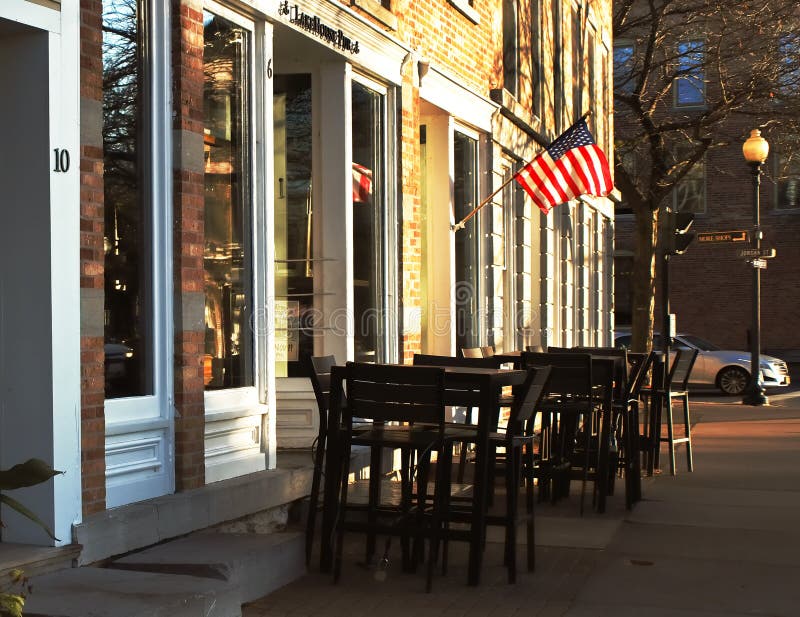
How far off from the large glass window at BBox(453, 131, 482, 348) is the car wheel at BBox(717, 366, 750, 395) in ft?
45.2

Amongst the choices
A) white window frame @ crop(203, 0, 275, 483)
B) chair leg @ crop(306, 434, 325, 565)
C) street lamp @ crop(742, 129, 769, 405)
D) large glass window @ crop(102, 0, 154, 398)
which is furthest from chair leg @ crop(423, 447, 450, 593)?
street lamp @ crop(742, 129, 769, 405)

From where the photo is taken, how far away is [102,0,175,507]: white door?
20.6ft

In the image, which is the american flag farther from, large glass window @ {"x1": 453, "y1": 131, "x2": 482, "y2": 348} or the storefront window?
the storefront window

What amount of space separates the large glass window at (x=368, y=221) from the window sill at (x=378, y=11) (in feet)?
1.85

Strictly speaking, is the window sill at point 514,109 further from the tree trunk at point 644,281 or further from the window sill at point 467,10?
the tree trunk at point 644,281

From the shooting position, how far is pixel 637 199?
25.2 metres

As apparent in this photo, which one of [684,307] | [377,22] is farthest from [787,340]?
[377,22]

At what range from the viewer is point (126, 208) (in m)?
6.42

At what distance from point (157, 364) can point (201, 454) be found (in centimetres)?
61

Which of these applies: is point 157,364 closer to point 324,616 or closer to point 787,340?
point 324,616

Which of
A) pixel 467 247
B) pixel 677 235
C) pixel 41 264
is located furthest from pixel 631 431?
pixel 677 235

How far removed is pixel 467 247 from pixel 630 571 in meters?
6.55

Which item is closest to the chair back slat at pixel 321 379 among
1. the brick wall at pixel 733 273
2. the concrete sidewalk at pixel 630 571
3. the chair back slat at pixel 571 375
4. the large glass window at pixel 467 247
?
the concrete sidewalk at pixel 630 571

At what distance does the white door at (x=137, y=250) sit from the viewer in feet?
20.6
